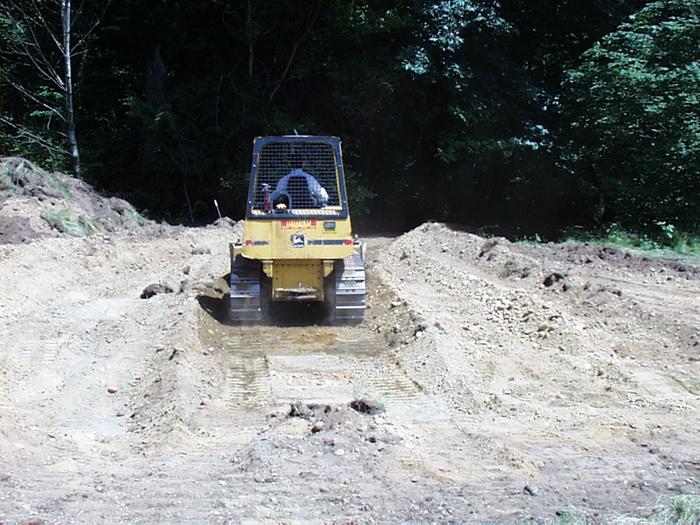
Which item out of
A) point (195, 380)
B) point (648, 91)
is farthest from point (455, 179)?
point (195, 380)

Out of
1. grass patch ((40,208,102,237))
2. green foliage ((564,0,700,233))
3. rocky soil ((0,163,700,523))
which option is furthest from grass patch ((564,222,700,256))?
grass patch ((40,208,102,237))

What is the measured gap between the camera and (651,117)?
1662cm

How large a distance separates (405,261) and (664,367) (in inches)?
315

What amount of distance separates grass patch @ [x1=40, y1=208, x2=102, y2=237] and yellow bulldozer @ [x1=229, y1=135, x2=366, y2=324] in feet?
21.9

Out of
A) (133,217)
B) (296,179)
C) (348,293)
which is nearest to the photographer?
(348,293)

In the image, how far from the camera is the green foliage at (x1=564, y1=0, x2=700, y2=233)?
16.1m

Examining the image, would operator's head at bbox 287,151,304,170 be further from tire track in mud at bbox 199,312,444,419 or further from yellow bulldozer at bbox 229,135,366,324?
tire track in mud at bbox 199,312,444,419

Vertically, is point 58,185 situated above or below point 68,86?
below

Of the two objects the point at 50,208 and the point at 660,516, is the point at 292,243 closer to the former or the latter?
the point at 660,516

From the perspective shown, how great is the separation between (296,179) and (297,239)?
3.29 ft

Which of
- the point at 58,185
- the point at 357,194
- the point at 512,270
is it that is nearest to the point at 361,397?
the point at 512,270

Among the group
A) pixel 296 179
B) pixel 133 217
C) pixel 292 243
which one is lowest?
pixel 292 243

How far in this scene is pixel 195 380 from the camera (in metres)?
7.94

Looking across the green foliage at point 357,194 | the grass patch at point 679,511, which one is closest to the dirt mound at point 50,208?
the green foliage at point 357,194
